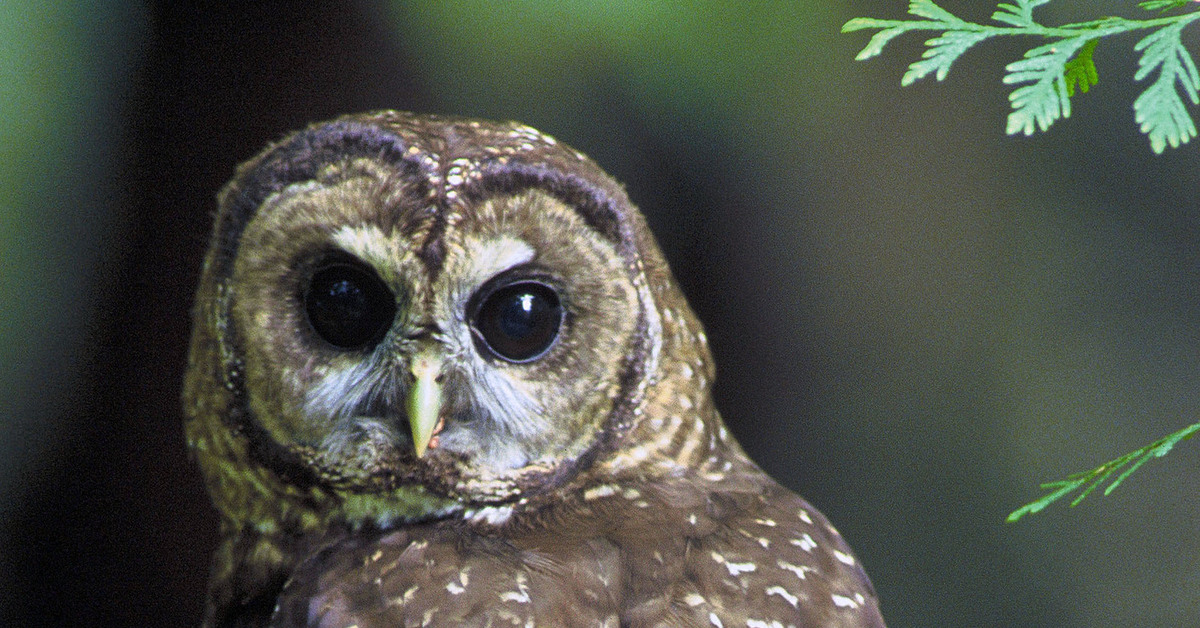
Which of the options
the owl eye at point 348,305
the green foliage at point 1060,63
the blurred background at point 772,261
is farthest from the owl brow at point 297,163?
the green foliage at point 1060,63

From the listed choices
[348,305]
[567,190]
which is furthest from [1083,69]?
[348,305]

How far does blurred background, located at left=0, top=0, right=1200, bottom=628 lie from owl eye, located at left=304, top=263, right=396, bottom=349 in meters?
0.67

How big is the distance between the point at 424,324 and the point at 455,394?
113 millimetres

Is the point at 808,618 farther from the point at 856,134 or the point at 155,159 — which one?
the point at 155,159

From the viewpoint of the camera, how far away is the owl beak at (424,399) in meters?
1.23

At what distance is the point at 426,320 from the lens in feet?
4.08

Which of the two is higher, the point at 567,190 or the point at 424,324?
the point at 567,190

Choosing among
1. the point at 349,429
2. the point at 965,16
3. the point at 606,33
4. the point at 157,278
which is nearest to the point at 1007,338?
the point at 965,16

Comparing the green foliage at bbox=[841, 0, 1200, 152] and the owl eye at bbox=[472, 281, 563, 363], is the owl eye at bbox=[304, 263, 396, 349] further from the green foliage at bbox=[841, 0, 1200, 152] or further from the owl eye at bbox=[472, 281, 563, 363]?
the green foliage at bbox=[841, 0, 1200, 152]

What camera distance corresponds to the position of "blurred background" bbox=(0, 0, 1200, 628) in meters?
1.86

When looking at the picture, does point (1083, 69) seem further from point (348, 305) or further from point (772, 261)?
point (772, 261)

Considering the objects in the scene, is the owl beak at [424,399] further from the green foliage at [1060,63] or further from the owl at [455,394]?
the green foliage at [1060,63]

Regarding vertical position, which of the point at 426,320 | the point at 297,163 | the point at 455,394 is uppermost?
the point at 297,163

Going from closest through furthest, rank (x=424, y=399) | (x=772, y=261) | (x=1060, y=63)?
(x=1060, y=63) → (x=424, y=399) → (x=772, y=261)
